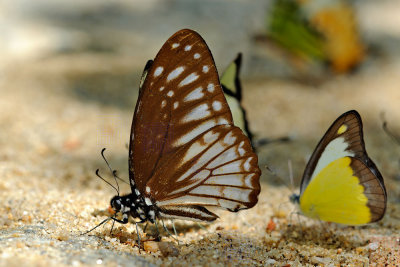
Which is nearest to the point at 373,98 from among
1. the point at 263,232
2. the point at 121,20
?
the point at 263,232

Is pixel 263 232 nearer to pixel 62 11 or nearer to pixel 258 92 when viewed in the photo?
pixel 258 92

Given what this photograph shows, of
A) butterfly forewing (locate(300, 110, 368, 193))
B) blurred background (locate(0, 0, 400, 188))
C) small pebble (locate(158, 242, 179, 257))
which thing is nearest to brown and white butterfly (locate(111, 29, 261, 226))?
small pebble (locate(158, 242, 179, 257))

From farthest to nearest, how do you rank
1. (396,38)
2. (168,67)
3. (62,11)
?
(62,11)
(396,38)
(168,67)

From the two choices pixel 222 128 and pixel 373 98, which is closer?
pixel 222 128

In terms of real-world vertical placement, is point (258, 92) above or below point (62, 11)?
below

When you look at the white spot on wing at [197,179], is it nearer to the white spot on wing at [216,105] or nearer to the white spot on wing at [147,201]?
the white spot on wing at [147,201]

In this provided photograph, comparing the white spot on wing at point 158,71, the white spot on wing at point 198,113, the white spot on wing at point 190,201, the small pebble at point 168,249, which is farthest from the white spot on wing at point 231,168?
the white spot on wing at point 158,71

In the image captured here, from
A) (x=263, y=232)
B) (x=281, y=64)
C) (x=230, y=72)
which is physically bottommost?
(x=263, y=232)
